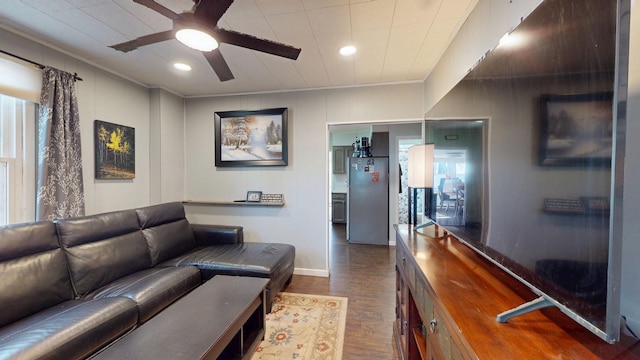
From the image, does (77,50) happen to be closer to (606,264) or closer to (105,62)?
(105,62)

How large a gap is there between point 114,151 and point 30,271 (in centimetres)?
153

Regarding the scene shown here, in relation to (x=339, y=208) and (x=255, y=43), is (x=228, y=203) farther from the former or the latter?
(x=339, y=208)

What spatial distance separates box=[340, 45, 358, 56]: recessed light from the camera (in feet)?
7.35

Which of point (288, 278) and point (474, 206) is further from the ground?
point (474, 206)

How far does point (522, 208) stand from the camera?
0.85m

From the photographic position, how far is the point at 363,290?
2.89 m

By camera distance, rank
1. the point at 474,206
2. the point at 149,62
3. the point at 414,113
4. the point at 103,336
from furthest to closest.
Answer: the point at 414,113
the point at 149,62
the point at 103,336
the point at 474,206

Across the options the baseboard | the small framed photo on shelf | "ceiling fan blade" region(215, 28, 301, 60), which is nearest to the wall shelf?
the small framed photo on shelf

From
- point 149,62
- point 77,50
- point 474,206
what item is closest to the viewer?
point 474,206

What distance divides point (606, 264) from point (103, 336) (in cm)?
231

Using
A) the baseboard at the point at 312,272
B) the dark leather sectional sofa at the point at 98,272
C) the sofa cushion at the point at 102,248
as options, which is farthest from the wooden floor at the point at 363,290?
the sofa cushion at the point at 102,248

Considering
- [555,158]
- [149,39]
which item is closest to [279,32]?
[149,39]

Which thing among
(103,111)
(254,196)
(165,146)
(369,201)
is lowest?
(369,201)

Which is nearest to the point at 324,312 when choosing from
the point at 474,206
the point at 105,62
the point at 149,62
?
the point at 474,206
